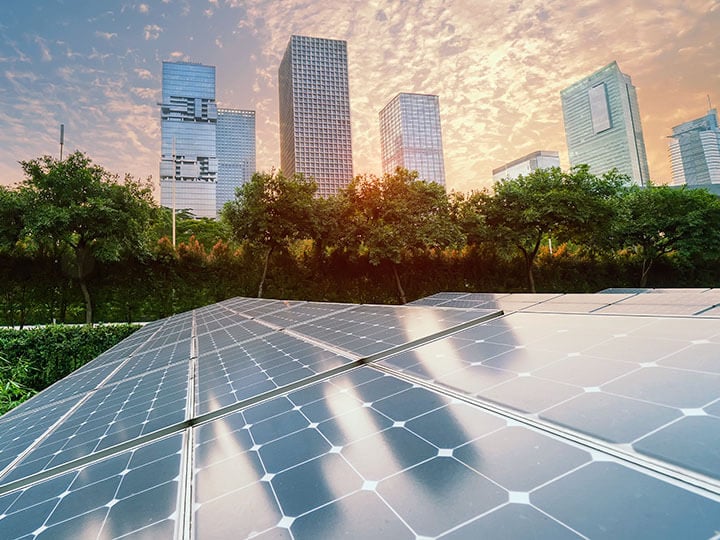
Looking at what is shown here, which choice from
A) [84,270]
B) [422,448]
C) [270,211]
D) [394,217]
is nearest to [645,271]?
[394,217]

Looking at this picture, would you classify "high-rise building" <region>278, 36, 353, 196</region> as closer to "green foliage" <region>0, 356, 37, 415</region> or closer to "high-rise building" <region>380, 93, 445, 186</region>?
"high-rise building" <region>380, 93, 445, 186</region>

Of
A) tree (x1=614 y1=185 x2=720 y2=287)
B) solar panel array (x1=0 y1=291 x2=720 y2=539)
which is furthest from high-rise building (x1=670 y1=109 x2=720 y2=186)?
solar panel array (x1=0 y1=291 x2=720 y2=539)

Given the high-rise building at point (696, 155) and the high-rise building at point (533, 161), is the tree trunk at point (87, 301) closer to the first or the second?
the high-rise building at point (533, 161)

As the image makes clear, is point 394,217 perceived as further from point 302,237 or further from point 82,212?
point 82,212

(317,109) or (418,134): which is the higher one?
(418,134)

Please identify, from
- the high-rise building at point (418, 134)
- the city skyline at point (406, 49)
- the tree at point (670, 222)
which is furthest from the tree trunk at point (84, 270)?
the high-rise building at point (418, 134)

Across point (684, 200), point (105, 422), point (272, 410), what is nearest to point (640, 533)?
point (272, 410)
